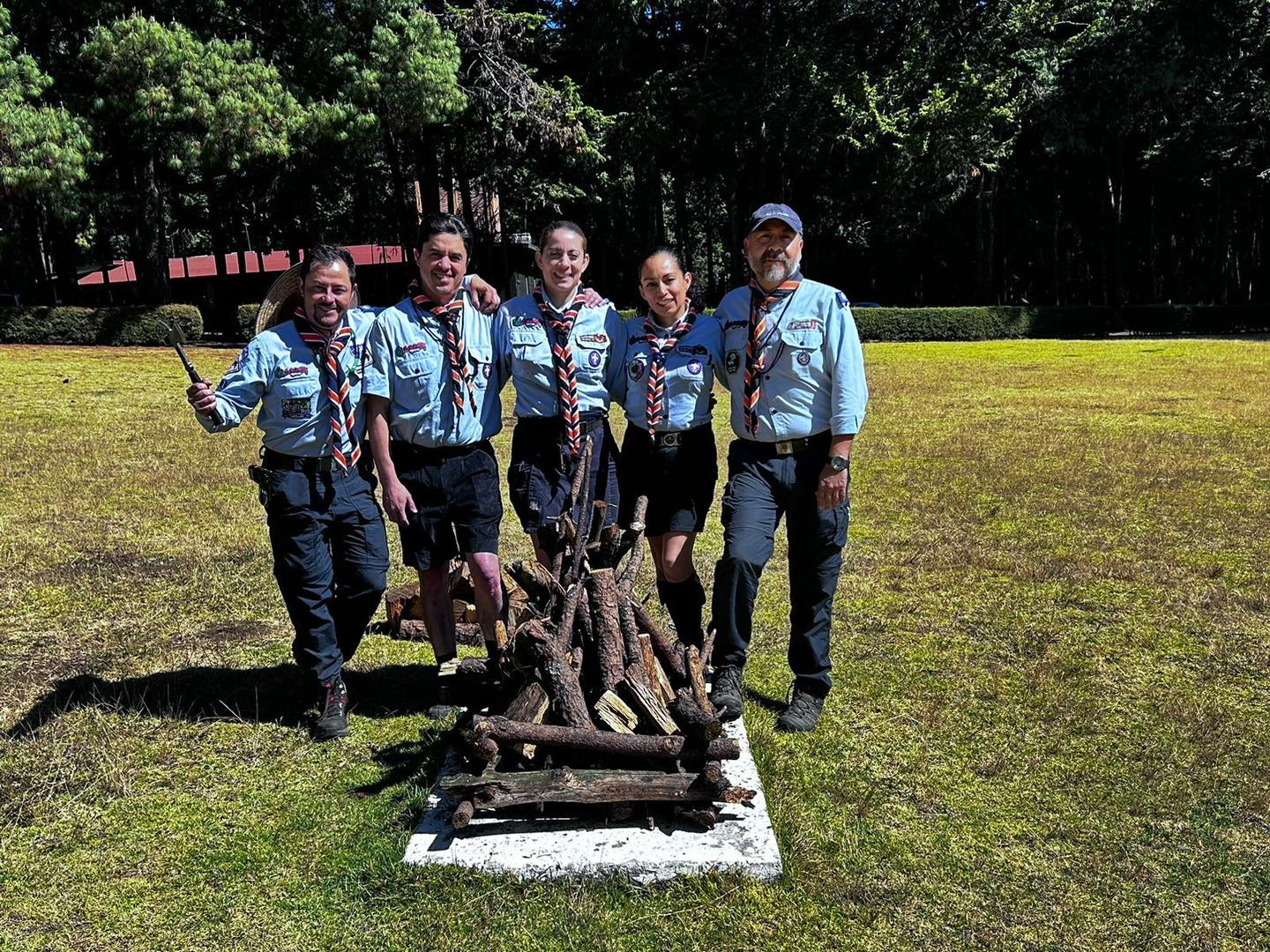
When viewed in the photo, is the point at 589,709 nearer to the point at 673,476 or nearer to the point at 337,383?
the point at 673,476

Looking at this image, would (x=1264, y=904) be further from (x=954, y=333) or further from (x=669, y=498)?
(x=954, y=333)

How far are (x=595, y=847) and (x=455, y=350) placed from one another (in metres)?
2.08

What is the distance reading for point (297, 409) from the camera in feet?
14.5

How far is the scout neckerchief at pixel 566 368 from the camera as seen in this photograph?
174 inches

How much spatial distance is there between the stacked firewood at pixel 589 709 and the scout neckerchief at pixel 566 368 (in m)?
0.16

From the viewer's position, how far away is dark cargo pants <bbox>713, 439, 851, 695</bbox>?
430cm

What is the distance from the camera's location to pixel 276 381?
440 centimetres

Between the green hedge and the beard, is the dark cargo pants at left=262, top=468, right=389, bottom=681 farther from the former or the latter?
the green hedge

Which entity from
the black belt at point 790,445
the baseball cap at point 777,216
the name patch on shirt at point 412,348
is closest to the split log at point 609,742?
the black belt at point 790,445

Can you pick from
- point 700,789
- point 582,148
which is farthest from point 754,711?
point 582,148

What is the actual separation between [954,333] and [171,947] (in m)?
35.2

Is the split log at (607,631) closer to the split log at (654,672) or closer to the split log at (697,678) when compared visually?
the split log at (654,672)

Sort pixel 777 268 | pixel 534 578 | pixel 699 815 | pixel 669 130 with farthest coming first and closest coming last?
pixel 669 130 < pixel 777 268 < pixel 534 578 < pixel 699 815

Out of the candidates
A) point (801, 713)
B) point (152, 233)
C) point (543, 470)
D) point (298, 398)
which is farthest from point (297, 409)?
point (152, 233)
